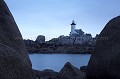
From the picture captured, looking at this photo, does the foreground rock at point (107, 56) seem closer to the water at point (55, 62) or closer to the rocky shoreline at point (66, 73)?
the rocky shoreline at point (66, 73)

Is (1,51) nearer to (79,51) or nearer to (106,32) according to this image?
(106,32)

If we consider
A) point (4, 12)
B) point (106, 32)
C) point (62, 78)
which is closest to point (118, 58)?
point (106, 32)

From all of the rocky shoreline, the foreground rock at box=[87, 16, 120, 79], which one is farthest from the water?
the foreground rock at box=[87, 16, 120, 79]

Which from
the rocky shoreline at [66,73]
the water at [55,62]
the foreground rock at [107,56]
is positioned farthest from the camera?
the water at [55,62]

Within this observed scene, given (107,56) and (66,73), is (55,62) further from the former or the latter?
(107,56)

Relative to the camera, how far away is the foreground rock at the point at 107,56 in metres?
10.2

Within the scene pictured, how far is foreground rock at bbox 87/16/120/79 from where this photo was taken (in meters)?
10.2

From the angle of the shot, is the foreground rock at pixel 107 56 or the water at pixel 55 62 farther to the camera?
the water at pixel 55 62

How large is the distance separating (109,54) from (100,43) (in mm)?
1389

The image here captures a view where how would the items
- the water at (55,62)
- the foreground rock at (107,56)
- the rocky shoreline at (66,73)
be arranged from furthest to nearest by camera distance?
the water at (55,62) < the rocky shoreline at (66,73) < the foreground rock at (107,56)

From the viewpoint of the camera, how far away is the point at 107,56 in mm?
10539

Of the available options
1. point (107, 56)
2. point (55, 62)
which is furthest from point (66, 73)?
point (55, 62)

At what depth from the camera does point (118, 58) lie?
10.2 metres

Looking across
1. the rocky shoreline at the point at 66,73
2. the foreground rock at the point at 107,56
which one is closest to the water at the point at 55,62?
the rocky shoreline at the point at 66,73
